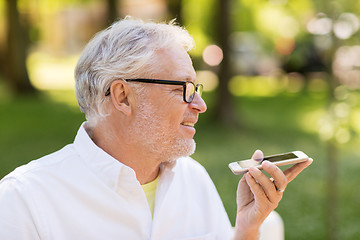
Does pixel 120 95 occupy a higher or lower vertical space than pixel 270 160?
higher

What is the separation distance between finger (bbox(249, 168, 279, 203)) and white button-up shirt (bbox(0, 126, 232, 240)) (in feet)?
1.53

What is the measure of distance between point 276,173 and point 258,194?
136 mm

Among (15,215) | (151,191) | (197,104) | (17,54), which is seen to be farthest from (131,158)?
(17,54)

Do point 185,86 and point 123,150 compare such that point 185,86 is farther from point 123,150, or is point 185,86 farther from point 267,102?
point 267,102

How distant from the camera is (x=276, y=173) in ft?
6.40

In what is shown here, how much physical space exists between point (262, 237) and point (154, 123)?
1411 mm

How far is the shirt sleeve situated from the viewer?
187 cm

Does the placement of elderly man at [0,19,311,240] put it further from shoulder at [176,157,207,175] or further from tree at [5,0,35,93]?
tree at [5,0,35,93]

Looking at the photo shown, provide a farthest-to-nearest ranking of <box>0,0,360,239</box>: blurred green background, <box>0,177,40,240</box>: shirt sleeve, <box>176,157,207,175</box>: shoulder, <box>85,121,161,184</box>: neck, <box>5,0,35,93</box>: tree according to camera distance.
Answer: <box>5,0,35,93</box>: tree < <box>0,0,360,239</box>: blurred green background < <box>176,157,207,175</box>: shoulder < <box>85,121,161,184</box>: neck < <box>0,177,40,240</box>: shirt sleeve

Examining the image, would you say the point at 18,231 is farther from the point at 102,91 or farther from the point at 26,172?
the point at 102,91

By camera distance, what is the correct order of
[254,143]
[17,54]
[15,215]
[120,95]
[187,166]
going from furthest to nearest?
[17,54] < [254,143] < [187,166] < [120,95] < [15,215]

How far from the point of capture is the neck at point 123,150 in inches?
87.4

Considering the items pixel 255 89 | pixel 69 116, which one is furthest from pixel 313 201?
pixel 255 89

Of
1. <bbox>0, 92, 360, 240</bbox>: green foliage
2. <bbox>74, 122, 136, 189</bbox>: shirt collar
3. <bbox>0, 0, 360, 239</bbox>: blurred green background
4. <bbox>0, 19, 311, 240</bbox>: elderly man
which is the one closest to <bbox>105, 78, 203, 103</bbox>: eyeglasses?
<bbox>0, 19, 311, 240</bbox>: elderly man
